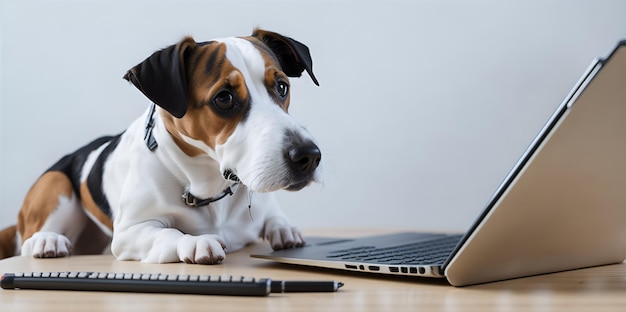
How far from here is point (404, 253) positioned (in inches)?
44.5

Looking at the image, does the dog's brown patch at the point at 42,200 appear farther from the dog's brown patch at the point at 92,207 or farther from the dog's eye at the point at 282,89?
the dog's eye at the point at 282,89

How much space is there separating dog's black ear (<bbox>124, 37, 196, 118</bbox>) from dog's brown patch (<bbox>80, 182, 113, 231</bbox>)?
475 mm

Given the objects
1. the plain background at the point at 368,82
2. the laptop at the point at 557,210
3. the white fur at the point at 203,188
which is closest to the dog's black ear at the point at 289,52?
the white fur at the point at 203,188

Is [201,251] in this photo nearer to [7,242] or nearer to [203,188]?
[203,188]

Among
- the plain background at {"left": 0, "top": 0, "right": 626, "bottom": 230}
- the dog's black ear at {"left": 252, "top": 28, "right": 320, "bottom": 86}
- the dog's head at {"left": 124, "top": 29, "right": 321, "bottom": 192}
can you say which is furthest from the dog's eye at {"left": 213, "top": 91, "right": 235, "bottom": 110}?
the plain background at {"left": 0, "top": 0, "right": 626, "bottom": 230}

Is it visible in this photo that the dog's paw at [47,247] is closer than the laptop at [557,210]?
No

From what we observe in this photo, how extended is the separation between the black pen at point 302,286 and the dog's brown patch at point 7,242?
1.26 meters

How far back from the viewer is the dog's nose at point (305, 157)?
1.17m

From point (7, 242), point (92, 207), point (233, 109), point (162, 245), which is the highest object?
point (233, 109)

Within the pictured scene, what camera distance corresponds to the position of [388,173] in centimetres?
329

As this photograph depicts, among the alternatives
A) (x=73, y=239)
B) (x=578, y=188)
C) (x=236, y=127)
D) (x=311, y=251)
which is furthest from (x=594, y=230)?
(x=73, y=239)

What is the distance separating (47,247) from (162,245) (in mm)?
335

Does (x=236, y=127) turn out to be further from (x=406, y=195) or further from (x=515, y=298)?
(x=406, y=195)

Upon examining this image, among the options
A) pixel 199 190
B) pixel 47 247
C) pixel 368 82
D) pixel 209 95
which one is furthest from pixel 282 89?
pixel 368 82
